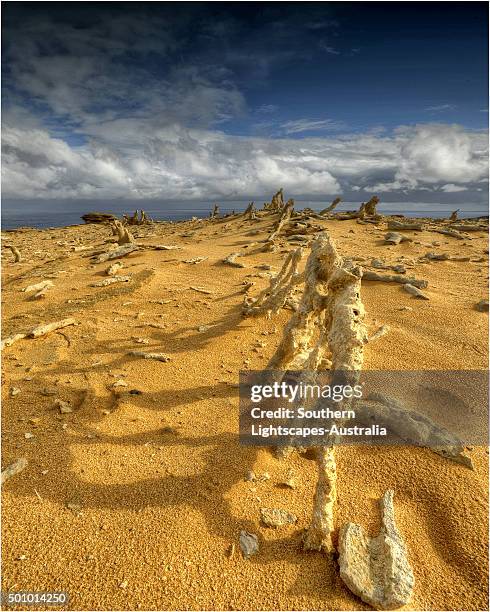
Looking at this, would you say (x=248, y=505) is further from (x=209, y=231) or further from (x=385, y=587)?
(x=209, y=231)

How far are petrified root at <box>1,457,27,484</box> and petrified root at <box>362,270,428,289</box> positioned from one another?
13080mm

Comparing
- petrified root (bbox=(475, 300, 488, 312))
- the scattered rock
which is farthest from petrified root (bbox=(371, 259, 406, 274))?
petrified root (bbox=(475, 300, 488, 312))

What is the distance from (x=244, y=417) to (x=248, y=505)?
1.92 m

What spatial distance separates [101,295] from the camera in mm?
12227

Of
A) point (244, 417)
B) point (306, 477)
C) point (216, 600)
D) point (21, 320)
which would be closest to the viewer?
point (216, 600)

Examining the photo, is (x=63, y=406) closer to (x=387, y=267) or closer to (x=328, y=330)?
(x=328, y=330)

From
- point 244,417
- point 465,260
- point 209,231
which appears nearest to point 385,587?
point 244,417

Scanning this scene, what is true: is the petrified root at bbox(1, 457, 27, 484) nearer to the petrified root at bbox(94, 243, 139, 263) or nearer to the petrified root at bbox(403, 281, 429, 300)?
the petrified root at bbox(403, 281, 429, 300)

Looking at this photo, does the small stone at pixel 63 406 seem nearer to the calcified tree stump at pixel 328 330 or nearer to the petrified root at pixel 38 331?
the petrified root at pixel 38 331

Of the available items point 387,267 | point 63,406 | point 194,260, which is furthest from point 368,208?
point 63,406

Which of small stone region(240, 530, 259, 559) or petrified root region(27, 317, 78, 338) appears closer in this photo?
small stone region(240, 530, 259, 559)

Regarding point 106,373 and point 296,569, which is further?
point 106,373

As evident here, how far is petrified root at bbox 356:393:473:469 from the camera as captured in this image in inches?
202

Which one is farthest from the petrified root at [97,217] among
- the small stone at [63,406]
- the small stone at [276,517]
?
the small stone at [276,517]
